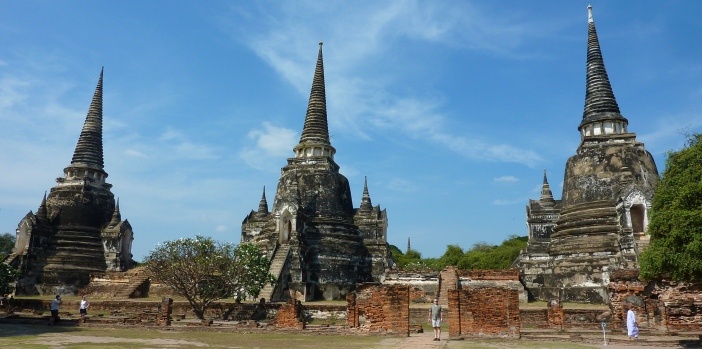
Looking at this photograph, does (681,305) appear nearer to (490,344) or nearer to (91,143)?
(490,344)

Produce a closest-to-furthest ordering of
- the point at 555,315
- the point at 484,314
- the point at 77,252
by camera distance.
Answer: the point at 484,314 → the point at 555,315 → the point at 77,252

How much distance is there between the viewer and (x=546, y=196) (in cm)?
3681

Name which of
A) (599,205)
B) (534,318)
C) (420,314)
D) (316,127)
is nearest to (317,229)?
(316,127)

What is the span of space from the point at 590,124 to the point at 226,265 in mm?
21090

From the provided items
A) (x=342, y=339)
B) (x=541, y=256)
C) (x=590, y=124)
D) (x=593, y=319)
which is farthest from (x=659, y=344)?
(x=590, y=124)

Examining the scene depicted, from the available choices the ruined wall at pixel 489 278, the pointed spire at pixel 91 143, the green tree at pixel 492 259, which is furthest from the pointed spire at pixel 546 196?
the pointed spire at pixel 91 143

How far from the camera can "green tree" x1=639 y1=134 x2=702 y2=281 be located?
39.8ft

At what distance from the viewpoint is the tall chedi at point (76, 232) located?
34094 mm

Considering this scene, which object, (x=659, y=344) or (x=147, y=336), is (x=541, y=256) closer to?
(x=659, y=344)

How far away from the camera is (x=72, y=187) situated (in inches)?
1479

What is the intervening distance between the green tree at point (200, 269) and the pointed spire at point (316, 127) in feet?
45.7

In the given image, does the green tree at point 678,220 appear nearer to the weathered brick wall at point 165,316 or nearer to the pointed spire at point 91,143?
the weathered brick wall at point 165,316

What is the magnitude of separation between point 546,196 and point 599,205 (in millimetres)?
9562

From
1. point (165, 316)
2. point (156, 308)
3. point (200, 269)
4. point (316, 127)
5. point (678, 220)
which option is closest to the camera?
point (678, 220)
